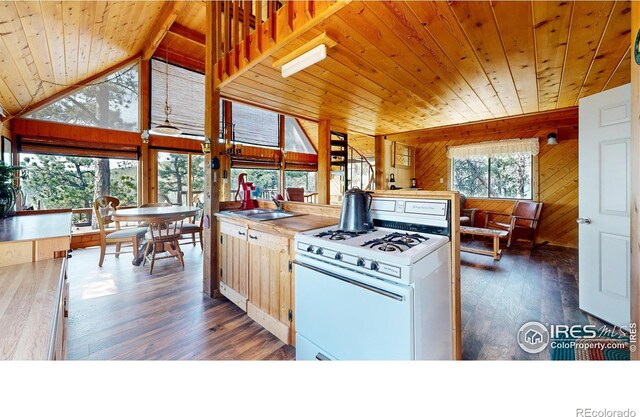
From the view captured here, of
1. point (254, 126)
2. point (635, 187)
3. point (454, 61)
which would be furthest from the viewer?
point (254, 126)

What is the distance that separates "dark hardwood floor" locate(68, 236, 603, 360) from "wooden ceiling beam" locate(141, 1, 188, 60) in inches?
154

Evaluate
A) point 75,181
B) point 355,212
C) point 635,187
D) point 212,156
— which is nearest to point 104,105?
point 75,181

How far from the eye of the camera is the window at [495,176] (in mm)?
5641

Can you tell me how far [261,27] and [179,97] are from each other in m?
4.67

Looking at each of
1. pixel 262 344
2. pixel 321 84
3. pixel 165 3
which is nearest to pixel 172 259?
pixel 262 344

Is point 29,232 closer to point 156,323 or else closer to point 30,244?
point 30,244

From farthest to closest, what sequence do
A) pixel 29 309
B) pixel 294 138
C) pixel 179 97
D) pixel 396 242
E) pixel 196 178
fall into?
pixel 294 138 < pixel 196 178 < pixel 179 97 < pixel 396 242 < pixel 29 309

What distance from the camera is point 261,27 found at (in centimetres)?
202

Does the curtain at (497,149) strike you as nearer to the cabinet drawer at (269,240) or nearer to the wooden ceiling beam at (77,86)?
the cabinet drawer at (269,240)

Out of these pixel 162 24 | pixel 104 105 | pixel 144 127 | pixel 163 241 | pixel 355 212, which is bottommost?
pixel 163 241

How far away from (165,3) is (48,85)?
7.10ft

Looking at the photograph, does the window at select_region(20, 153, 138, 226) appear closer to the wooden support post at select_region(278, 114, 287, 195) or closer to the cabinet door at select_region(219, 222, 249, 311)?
the wooden support post at select_region(278, 114, 287, 195)

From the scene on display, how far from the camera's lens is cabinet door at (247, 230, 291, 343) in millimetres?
1896
